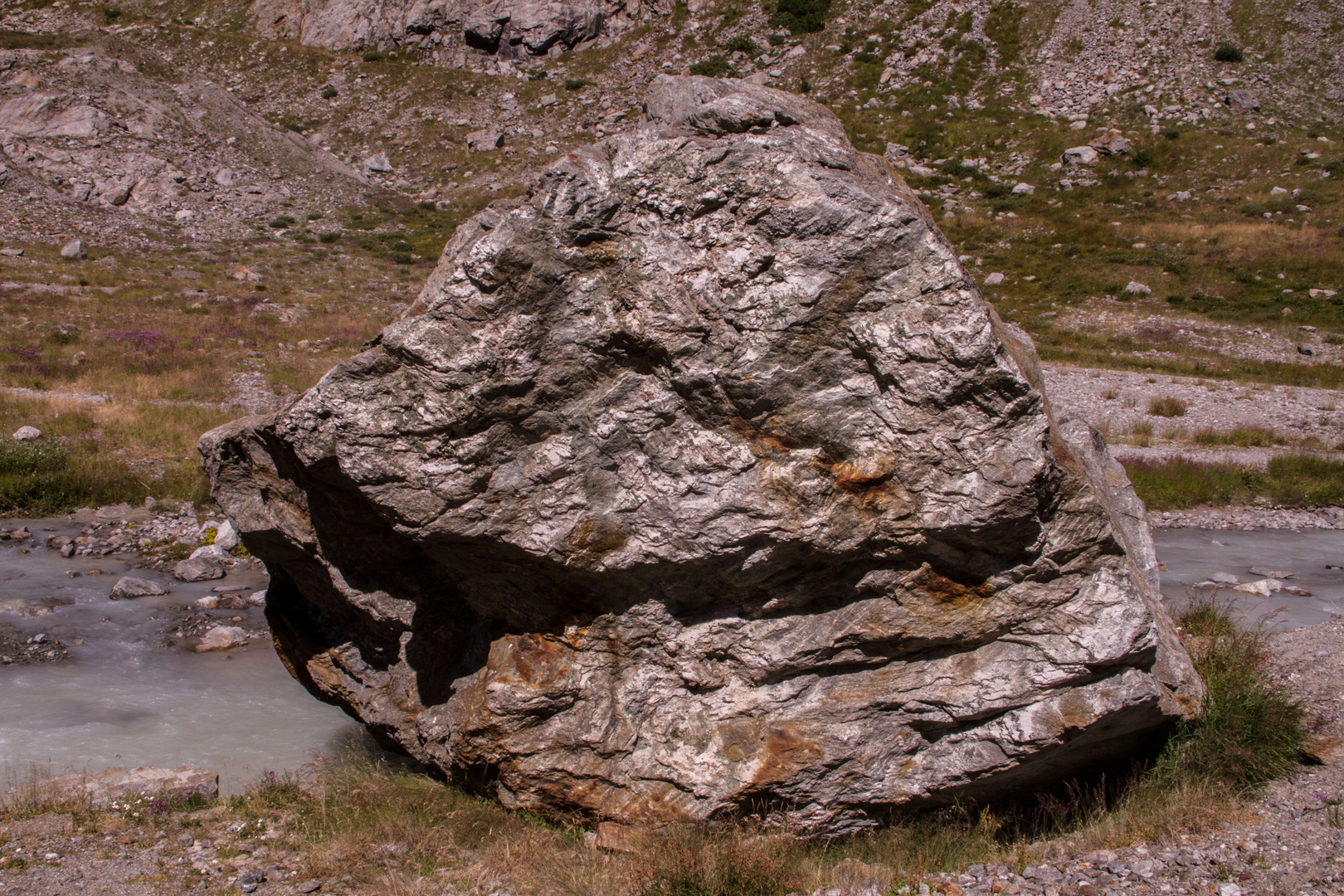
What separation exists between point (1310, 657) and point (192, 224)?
5120 cm

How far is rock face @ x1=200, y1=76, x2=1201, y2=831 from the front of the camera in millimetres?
5098

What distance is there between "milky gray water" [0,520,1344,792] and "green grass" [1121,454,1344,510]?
398cm

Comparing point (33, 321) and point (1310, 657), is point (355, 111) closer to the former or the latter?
point (33, 321)

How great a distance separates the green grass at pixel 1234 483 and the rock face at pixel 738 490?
507 inches

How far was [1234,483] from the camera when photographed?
17.5 meters

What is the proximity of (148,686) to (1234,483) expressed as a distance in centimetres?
1937

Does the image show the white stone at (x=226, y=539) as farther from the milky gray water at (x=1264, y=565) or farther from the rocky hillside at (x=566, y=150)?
the milky gray water at (x=1264, y=565)

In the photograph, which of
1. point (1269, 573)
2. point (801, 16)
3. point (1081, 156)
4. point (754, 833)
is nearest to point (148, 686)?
point (754, 833)

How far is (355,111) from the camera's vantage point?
208 feet

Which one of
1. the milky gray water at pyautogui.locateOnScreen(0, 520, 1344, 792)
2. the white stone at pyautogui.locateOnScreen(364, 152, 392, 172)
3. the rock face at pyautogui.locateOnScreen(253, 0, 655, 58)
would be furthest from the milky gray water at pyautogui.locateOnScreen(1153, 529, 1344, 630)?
the rock face at pyautogui.locateOnScreen(253, 0, 655, 58)

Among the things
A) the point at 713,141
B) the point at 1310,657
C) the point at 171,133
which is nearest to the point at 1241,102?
the point at 1310,657

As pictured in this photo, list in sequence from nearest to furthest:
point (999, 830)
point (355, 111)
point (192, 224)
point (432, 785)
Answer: point (999, 830), point (432, 785), point (192, 224), point (355, 111)

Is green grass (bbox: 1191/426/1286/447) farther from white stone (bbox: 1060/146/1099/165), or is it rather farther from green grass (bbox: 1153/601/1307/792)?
white stone (bbox: 1060/146/1099/165)

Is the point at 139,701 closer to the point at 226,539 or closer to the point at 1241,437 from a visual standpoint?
the point at 226,539
